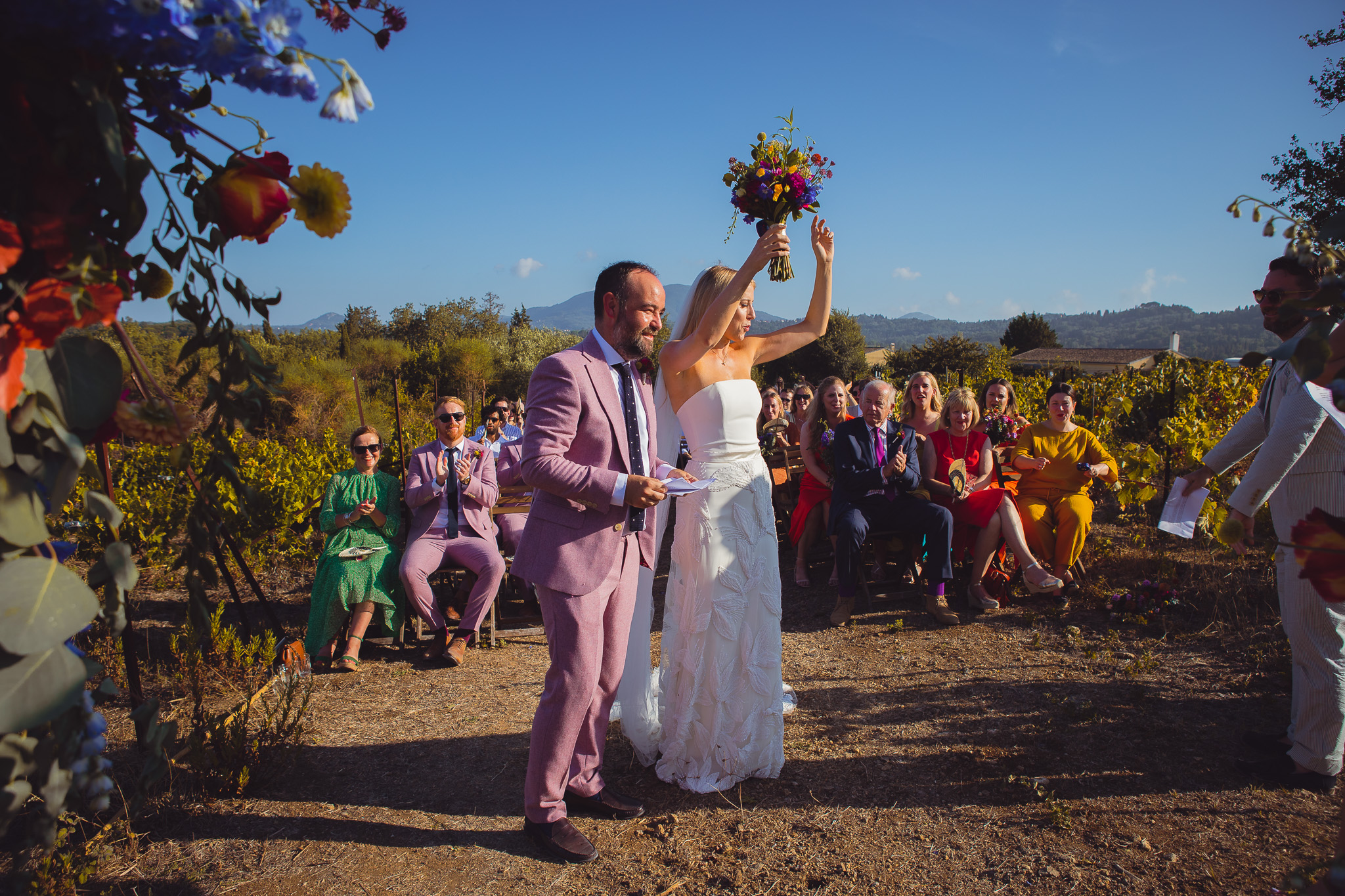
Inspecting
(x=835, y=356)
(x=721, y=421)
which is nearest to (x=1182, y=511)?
(x=721, y=421)

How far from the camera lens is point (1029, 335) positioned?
Result: 194ft

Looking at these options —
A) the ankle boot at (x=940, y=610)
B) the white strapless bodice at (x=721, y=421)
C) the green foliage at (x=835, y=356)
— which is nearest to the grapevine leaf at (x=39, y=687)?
the white strapless bodice at (x=721, y=421)

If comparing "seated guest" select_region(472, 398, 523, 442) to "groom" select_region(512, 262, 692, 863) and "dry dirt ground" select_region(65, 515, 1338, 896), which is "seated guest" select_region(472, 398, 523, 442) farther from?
"groom" select_region(512, 262, 692, 863)

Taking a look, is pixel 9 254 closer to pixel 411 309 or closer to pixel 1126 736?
pixel 1126 736

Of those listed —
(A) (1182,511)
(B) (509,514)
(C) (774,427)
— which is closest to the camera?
(A) (1182,511)

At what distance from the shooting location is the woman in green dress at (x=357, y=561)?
15.9 ft

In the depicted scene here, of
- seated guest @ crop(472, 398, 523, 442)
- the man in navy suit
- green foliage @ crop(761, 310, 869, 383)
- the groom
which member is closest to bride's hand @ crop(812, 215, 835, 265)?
the groom

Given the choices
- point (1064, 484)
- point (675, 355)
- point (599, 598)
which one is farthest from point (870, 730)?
point (1064, 484)

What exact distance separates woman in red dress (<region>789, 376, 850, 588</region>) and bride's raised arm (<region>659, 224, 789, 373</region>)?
324 cm

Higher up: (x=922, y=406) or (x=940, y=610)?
(x=922, y=406)

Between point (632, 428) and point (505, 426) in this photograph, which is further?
point (505, 426)

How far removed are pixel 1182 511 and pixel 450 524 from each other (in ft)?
14.4

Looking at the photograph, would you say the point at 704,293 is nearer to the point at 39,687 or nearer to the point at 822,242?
the point at 822,242

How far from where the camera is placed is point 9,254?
2.84 feet
